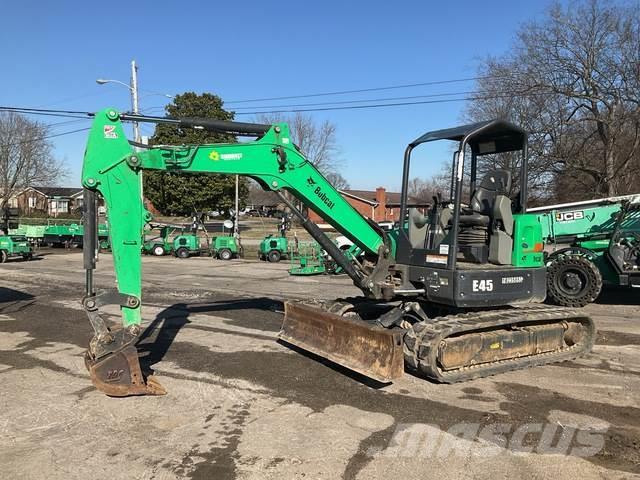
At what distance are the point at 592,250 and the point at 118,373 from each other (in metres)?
10.6

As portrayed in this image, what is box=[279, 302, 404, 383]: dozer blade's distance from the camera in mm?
5926

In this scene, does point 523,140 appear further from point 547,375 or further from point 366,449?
point 366,449

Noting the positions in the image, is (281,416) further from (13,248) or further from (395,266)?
(13,248)

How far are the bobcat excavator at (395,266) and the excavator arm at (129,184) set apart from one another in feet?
0.04

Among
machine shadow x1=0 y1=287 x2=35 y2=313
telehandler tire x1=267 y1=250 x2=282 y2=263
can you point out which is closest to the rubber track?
machine shadow x1=0 y1=287 x2=35 y2=313

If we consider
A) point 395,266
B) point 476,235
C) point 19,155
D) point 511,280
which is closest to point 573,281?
point 511,280

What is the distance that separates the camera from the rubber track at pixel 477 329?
605 cm

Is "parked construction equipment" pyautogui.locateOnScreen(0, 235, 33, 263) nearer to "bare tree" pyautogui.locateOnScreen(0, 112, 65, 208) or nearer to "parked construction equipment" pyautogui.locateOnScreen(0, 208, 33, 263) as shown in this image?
"parked construction equipment" pyautogui.locateOnScreen(0, 208, 33, 263)

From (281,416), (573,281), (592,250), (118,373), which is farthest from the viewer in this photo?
(592,250)

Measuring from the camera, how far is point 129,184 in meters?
5.84

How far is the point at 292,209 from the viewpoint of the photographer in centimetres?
696

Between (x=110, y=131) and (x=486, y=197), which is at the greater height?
(x=110, y=131)

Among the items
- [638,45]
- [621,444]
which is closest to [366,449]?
[621,444]

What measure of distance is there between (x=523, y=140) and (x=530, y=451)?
13.7ft
